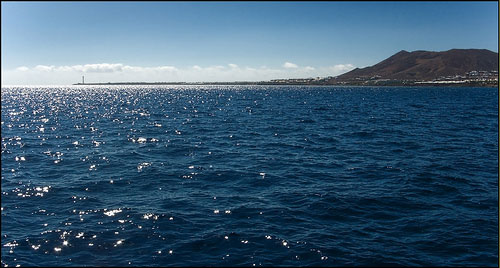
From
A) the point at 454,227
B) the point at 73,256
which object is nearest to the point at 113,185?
the point at 73,256

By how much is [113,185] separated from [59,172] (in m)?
6.40

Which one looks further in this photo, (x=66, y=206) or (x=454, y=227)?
(x=66, y=206)

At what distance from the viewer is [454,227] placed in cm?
1650

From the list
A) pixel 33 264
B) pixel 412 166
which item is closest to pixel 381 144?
pixel 412 166

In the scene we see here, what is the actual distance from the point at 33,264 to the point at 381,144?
3375cm

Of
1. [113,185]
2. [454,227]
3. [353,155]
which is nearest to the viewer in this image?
[454,227]

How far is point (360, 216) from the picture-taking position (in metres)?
17.9

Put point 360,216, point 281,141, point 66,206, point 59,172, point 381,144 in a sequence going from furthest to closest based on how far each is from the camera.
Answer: point 281,141 → point 381,144 → point 59,172 → point 66,206 → point 360,216

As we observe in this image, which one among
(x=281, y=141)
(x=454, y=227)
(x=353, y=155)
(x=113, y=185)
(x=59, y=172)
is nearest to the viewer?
(x=454, y=227)

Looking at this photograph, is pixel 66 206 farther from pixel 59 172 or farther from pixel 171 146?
pixel 171 146

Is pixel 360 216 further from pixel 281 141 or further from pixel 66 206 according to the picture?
pixel 281 141

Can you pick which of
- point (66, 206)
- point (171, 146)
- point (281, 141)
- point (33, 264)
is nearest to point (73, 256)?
point (33, 264)

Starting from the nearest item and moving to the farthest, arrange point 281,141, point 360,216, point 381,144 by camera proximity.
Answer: point 360,216 < point 381,144 < point 281,141

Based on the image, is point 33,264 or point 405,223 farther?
point 405,223
